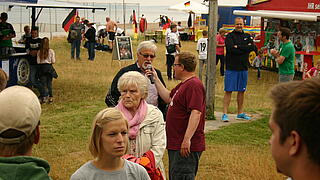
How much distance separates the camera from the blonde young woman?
141 inches

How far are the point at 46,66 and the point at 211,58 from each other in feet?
14.7

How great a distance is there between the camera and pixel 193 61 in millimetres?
5445

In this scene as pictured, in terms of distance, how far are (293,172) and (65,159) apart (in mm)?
6470

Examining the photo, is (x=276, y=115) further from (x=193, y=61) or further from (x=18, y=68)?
(x=18, y=68)

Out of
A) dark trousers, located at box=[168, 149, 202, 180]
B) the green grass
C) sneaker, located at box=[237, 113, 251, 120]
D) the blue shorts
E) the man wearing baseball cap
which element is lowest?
the green grass

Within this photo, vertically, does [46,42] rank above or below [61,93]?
above

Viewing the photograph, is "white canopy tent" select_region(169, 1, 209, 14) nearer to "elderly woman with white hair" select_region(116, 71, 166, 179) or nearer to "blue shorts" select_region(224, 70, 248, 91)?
"blue shorts" select_region(224, 70, 248, 91)

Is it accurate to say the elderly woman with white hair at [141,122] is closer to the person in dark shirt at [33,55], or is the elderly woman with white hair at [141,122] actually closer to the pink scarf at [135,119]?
the pink scarf at [135,119]

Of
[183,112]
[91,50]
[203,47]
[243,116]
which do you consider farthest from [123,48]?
[183,112]

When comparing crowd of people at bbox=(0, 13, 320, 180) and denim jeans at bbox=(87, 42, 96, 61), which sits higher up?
crowd of people at bbox=(0, 13, 320, 180)

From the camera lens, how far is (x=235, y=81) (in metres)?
11.0

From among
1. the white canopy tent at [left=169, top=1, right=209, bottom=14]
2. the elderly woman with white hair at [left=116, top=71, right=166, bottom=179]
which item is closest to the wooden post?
the elderly woman with white hair at [left=116, top=71, right=166, bottom=179]

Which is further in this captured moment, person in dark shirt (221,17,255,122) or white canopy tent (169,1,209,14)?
white canopy tent (169,1,209,14)

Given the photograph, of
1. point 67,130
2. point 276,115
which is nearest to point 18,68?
point 67,130
